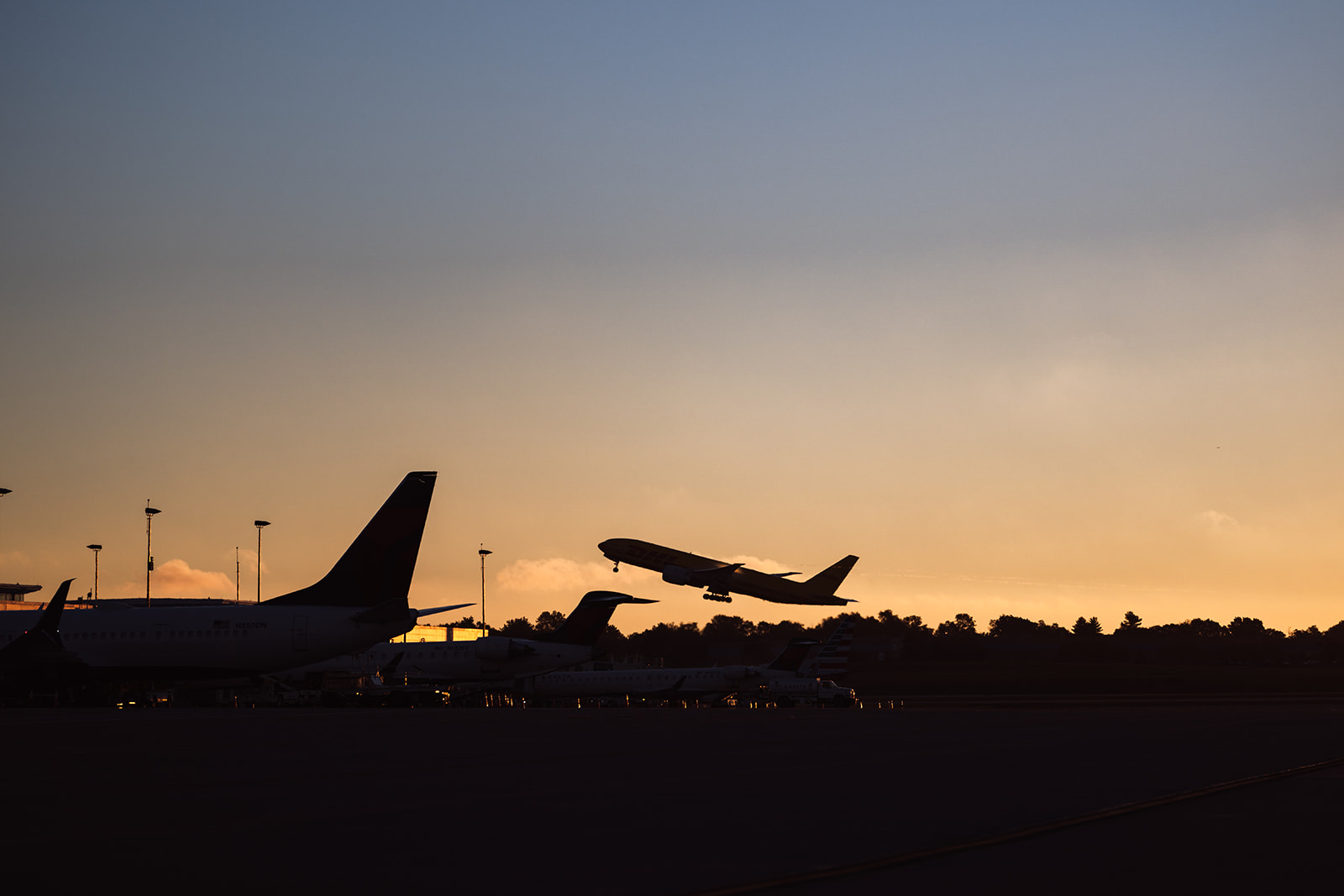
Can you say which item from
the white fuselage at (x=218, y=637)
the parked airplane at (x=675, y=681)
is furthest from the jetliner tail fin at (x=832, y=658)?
the white fuselage at (x=218, y=637)

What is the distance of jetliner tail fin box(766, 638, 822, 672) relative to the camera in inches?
3241

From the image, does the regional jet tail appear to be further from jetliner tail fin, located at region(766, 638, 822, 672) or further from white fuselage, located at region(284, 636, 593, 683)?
white fuselage, located at region(284, 636, 593, 683)

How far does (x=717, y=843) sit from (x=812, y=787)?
527 cm

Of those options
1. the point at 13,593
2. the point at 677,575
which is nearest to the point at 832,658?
the point at 677,575

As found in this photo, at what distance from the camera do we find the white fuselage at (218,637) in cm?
4972

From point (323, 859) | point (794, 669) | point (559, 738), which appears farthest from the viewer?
point (794, 669)

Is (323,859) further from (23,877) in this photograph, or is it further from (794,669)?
(794,669)

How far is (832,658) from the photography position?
3275 inches

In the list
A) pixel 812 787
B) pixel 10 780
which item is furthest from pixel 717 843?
pixel 10 780

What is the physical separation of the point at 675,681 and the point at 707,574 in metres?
11.4

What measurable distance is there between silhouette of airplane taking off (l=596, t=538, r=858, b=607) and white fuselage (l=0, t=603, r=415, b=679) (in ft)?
150

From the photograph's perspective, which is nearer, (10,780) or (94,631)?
(10,780)

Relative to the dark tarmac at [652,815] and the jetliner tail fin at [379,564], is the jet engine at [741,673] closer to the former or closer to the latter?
the jetliner tail fin at [379,564]

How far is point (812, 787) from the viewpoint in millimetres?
15484
